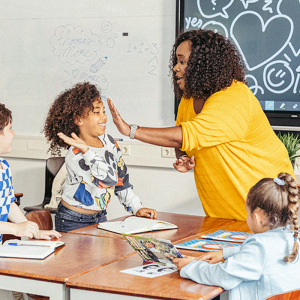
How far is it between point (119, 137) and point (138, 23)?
0.97 meters

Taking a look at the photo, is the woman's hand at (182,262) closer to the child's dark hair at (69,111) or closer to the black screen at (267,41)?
the child's dark hair at (69,111)

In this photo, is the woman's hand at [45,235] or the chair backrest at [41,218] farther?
the chair backrest at [41,218]

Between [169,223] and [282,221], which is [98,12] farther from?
[282,221]

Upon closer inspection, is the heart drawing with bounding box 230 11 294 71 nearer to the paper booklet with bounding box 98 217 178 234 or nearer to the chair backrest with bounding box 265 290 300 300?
the paper booklet with bounding box 98 217 178 234

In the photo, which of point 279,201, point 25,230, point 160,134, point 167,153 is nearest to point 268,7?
point 167,153

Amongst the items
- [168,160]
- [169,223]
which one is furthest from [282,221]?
[168,160]

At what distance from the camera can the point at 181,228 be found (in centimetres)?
211

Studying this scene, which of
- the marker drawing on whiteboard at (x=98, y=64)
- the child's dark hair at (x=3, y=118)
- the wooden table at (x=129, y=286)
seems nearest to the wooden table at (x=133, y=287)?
the wooden table at (x=129, y=286)

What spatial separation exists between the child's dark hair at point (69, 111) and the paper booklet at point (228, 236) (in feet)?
3.25

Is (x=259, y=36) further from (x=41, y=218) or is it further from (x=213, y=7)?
(x=41, y=218)

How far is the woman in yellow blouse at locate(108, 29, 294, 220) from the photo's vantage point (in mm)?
1969

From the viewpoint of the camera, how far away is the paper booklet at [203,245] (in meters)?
1.67

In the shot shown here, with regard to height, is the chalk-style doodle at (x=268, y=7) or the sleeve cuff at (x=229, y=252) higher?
the chalk-style doodle at (x=268, y=7)

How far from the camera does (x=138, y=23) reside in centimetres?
377
